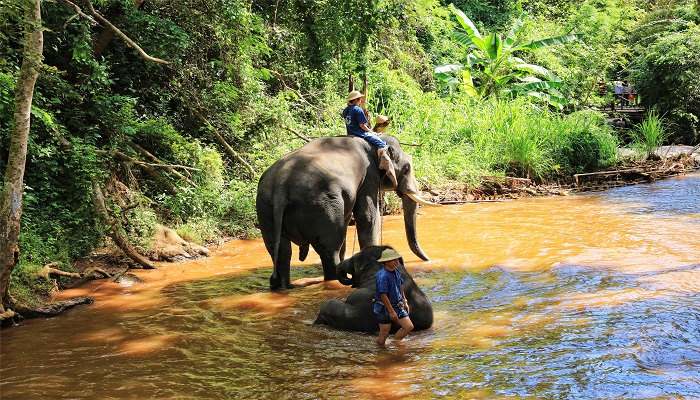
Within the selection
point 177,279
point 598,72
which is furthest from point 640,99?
point 177,279

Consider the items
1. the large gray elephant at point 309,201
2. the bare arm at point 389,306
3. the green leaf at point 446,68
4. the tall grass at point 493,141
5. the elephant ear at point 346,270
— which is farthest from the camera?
the green leaf at point 446,68

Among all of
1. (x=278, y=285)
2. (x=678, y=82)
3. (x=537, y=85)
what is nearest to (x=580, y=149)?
(x=537, y=85)

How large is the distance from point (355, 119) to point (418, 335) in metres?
3.61

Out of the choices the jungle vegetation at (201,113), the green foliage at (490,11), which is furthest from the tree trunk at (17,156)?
the green foliage at (490,11)

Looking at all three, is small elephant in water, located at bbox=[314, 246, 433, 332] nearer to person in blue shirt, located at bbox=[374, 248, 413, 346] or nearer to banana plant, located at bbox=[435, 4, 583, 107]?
person in blue shirt, located at bbox=[374, 248, 413, 346]

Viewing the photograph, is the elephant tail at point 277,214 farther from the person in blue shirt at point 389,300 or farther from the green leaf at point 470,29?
the green leaf at point 470,29

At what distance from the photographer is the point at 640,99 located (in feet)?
83.8

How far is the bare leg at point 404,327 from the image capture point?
17.5 ft

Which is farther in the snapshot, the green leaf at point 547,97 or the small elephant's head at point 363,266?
the green leaf at point 547,97

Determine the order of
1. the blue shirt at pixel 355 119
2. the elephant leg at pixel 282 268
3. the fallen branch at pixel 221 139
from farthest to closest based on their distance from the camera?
the fallen branch at pixel 221 139 → the blue shirt at pixel 355 119 → the elephant leg at pixel 282 268

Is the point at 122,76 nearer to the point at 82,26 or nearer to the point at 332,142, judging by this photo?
the point at 82,26

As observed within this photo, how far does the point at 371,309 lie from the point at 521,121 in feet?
40.6

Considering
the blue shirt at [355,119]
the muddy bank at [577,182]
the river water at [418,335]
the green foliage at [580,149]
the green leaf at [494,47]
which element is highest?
the green leaf at [494,47]

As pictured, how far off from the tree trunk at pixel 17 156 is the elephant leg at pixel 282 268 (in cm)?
A: 254
